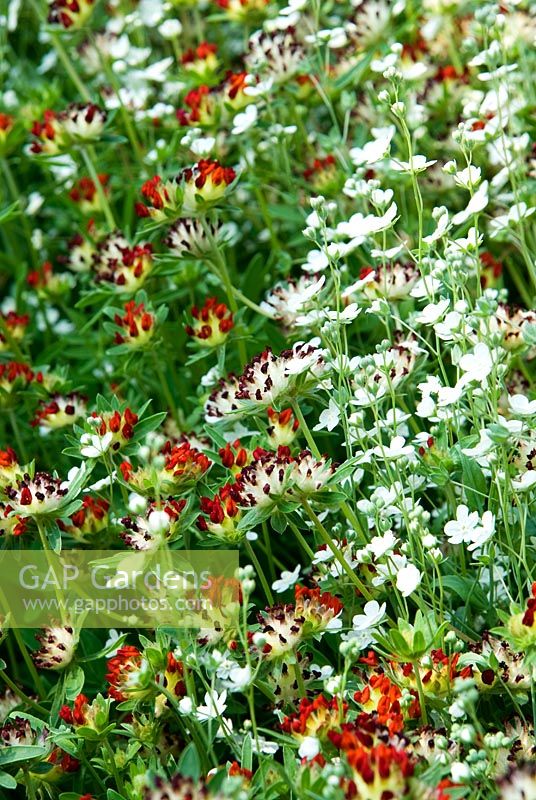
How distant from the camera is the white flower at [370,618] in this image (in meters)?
1.52

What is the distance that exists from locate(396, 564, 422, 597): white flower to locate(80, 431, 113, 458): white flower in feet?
1.71

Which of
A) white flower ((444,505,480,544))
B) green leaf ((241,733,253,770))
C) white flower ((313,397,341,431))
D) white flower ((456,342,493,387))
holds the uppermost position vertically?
white flower ((456,342,493,387))

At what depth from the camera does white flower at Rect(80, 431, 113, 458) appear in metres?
1.68

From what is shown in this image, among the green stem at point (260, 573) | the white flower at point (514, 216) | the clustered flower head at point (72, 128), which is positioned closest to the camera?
the green stem at point (260, 573)

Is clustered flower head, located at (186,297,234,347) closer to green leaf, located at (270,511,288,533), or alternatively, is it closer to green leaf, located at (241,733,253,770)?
green leaf, located at (270,511,288,533)

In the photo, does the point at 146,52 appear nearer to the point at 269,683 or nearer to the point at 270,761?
the point at 269,683

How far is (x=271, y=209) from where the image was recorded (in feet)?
8.27

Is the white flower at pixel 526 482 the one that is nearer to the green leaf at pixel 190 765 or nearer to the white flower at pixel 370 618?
the white flower at pixel 370 618

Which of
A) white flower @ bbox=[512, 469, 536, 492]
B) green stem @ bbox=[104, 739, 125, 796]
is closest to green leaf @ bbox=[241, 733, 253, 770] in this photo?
green stem @ bbox=[104, 739, 125, 796]

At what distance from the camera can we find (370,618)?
5.03 ft

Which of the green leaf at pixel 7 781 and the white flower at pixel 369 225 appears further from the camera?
the white flower at pixel 369 225

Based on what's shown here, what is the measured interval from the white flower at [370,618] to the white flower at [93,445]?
481 mm

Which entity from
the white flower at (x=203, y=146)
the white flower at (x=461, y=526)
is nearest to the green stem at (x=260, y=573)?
the white flower at (x=461, y=526)

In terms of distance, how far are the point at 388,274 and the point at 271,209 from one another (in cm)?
61
